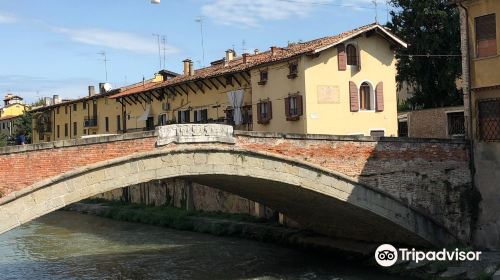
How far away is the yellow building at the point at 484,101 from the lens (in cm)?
1581

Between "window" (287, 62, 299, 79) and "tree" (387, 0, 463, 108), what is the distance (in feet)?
23.3

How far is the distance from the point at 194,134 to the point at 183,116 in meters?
15.9

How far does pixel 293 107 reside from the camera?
75.3ft

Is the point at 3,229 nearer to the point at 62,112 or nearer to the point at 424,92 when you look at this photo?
the point at 424,92

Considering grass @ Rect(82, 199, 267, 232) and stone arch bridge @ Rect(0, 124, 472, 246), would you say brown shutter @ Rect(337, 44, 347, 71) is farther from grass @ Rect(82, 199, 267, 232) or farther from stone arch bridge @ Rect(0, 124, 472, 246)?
grass @ Rect(82, 199, 267, 232)

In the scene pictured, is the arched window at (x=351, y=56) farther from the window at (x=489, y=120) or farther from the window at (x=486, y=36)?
the window at (x=489, y=120)

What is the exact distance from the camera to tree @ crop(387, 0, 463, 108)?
2775 centimetres

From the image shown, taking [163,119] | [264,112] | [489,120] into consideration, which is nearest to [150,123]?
[163,119]

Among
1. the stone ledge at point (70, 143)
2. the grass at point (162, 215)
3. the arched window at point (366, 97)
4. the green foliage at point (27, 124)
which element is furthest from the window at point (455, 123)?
the green foliage at point (27, 124)

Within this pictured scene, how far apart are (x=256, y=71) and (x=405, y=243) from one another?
1012 centimetres

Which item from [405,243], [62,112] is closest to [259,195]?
[405,243]

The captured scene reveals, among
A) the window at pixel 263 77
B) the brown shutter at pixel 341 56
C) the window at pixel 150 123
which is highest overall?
the brown shutter at pixel 341 56

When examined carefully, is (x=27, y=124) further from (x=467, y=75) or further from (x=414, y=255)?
(x=467, y=75)

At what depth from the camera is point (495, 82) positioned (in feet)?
51.4
